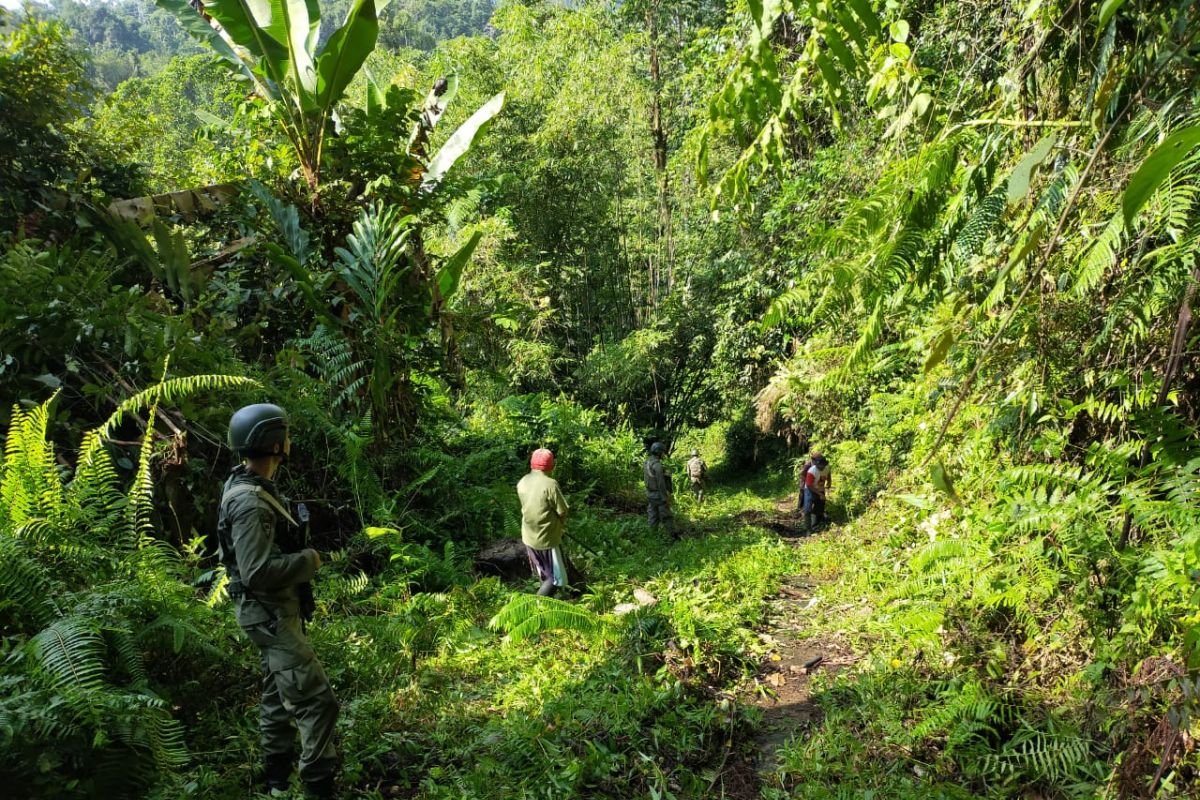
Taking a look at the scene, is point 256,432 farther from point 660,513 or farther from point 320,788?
point 660,513

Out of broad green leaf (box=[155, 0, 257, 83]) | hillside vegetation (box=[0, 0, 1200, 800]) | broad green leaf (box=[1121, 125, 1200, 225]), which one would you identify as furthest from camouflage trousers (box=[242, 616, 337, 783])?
broad green leaf (box=[155, 0, 257, 83])

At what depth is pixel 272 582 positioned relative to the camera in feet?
10.2

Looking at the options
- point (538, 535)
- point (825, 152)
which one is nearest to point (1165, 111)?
point (538, 535)

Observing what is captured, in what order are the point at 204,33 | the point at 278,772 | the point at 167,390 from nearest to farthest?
the point at 278,772 → the point at 167,390 → the point at 204,33

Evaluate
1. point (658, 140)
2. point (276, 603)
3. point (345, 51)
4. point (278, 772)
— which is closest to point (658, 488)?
point (345, 51)

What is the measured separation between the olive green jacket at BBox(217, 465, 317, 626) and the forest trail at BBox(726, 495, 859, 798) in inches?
98.7

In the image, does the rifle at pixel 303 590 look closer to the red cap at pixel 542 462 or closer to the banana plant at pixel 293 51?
the red cap at pixel 542 462

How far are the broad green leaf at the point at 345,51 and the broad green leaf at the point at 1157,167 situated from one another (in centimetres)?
679

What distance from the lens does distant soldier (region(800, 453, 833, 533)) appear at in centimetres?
1019

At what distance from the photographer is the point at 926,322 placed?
242 inches

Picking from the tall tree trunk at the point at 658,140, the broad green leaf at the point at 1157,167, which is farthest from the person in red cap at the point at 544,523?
the tall tree trunk at the point at 658,140

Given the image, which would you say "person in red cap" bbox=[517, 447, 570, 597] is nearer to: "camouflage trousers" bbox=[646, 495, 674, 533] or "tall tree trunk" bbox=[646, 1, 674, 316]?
"camouflage trousers" bbox=[646, 495, 674, 533]

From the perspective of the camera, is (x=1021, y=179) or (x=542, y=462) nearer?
(x=1021, y=179)

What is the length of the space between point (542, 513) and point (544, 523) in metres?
0.10
